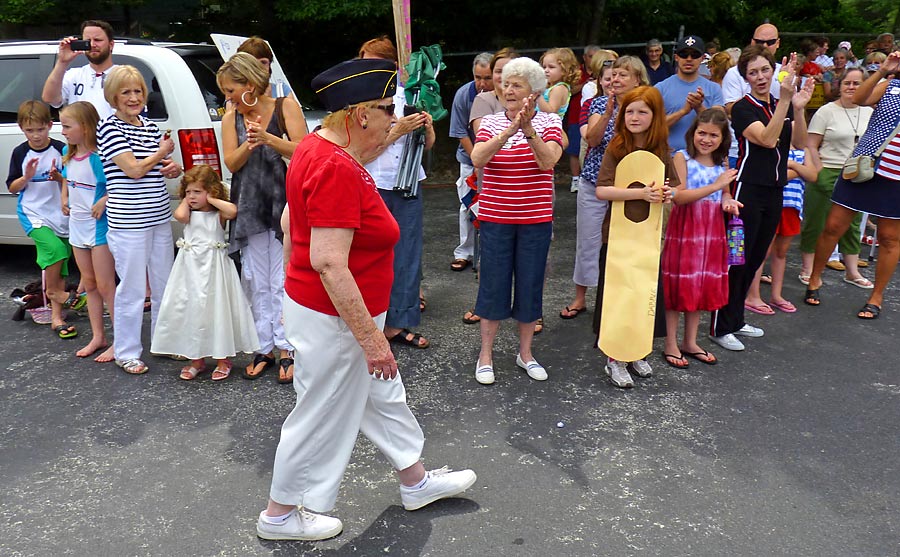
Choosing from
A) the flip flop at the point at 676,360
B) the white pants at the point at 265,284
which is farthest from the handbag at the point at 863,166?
the white pants at the point at 265,284

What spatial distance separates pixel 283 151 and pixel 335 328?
1.78 metres

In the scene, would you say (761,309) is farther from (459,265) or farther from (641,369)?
(459,265)

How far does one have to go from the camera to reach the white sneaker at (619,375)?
444 centimetres

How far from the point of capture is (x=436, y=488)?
321 cm

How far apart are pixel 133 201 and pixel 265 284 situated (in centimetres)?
91

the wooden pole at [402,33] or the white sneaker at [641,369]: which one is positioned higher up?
the wooden pole at [402,33]

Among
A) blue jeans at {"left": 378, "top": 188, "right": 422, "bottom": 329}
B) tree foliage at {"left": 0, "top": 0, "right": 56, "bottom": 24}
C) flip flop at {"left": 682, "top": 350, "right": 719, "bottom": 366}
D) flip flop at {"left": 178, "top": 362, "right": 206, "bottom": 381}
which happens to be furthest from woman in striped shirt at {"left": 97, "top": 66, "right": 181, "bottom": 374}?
tree foliage at {"left": 0, "top": 0, "right": 56, "bottom": 24}

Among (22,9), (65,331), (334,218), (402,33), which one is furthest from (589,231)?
(22,9)

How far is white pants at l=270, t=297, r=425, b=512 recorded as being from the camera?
276 cm

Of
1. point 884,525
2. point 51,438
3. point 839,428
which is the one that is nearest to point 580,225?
point 839,428

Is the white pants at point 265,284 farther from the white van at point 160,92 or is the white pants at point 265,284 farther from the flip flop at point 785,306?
the flip flop at point 785,306

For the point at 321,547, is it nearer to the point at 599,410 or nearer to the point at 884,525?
the point at 599,410

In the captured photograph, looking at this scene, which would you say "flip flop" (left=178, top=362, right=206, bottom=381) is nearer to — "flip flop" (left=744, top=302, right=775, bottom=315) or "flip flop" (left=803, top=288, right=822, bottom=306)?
"flip flop" (left=744, top=302, right=775, bottom=315)

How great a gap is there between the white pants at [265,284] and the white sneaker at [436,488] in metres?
1.58
